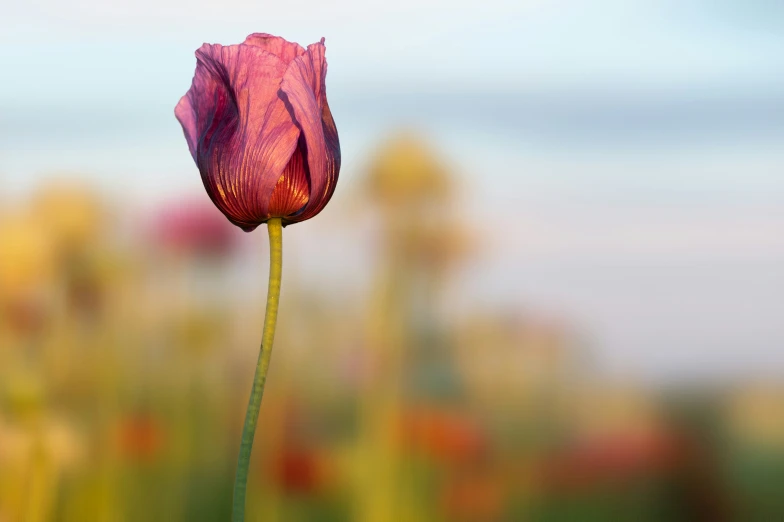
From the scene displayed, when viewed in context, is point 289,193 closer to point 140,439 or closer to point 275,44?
point 275,44

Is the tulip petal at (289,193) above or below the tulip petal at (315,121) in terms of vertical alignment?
below

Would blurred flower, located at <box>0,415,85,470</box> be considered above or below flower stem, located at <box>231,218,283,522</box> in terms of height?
below

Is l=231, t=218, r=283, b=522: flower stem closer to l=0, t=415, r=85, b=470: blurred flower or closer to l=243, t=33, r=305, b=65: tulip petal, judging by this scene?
l=243, t=33, r=305, b=65: tulip petal

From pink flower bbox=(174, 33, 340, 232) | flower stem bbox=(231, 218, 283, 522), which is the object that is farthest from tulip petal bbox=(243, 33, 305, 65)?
flower stem bbox=(231, 218, 283, 522)

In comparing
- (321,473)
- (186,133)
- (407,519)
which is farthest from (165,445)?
(186,133)

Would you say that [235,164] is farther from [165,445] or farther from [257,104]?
[165,445]

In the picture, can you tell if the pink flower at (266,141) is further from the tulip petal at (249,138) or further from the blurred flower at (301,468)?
the blurred flower at (301,468)

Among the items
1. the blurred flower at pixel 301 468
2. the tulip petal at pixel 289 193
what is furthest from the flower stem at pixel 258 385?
the blurred flower at pixel 301 468

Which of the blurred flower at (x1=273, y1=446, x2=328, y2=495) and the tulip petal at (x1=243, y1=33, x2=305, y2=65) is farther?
the blurred flower at (x1=273, y1=446, x2=328, y2=495)
